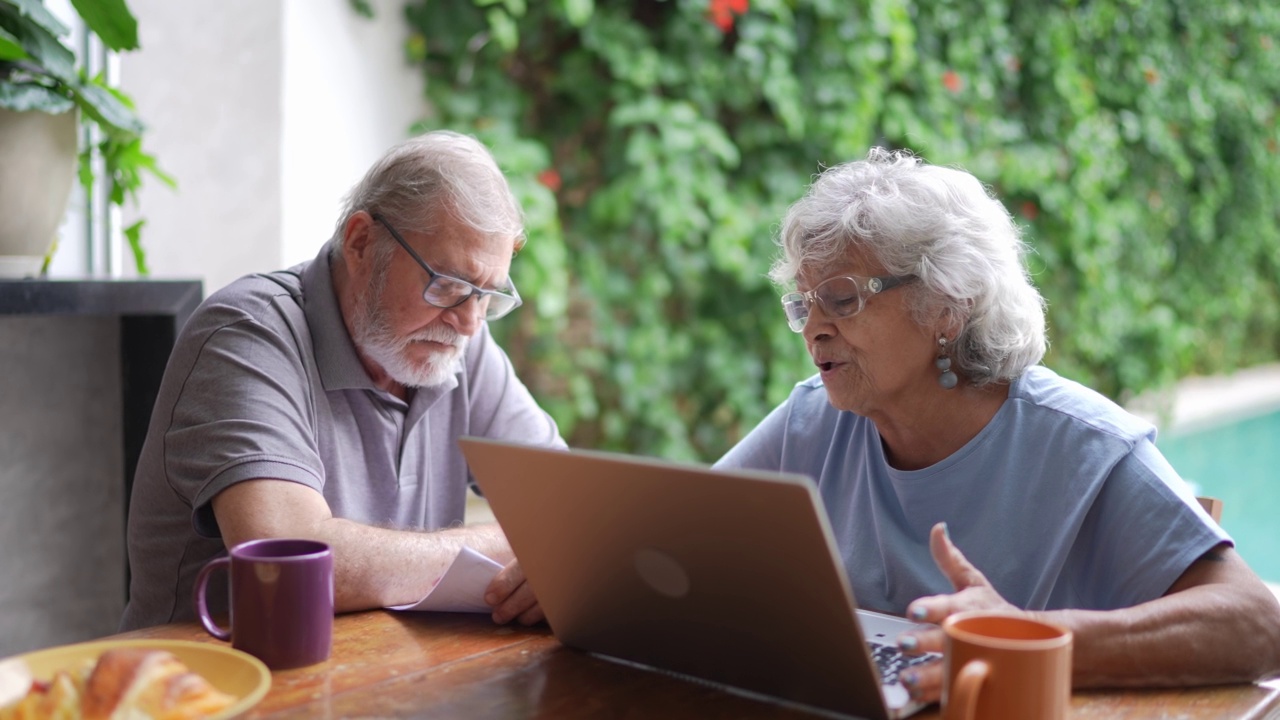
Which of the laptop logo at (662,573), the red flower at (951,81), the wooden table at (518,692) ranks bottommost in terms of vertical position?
the wooden table at (518,692)

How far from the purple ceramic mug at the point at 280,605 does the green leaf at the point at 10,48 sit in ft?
3.86

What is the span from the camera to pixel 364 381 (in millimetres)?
1766

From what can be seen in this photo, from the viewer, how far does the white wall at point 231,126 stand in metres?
2.73

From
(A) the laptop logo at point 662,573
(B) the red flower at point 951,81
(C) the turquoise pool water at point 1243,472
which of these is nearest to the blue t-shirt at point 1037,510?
(A) the laptop logo at point 662,573

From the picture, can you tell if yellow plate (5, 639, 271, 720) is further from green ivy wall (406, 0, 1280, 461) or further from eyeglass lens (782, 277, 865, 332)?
green ivy wall (406, 0, 1280, 461)

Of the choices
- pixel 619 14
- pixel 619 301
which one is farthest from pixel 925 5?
pixel 619 301

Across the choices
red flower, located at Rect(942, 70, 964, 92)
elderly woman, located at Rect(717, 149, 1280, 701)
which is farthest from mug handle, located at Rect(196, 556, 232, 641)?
red flower, located at Rect(942, 70, 964, 92)

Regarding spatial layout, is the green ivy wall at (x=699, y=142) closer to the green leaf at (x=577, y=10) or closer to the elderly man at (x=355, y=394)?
the green leaf at (x=577, y=10)

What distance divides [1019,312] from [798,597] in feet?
2.39

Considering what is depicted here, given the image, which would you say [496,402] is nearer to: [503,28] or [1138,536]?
[1138,536]

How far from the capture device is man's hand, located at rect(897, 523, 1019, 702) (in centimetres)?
108

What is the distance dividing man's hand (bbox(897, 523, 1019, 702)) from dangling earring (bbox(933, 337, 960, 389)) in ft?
1.33

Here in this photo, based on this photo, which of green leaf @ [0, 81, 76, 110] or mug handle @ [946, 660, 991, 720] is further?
green leaf @ [0, 81, 76, 110]

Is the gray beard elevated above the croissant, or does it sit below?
above
